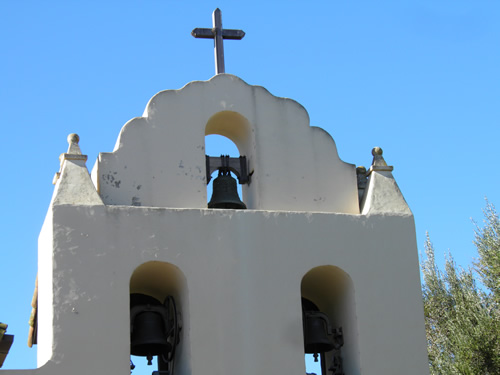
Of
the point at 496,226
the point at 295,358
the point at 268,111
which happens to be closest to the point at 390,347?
the point at 295,358

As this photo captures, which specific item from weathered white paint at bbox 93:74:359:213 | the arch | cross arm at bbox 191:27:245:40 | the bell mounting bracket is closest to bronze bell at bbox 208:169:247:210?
the bell mounting bracket

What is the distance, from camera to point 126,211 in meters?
12.7

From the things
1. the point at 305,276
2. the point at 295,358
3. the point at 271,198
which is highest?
A: the point at 271,198

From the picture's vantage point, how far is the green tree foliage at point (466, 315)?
65.9 ft

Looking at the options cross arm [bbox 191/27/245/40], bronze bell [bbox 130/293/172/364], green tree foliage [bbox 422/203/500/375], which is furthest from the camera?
green tree foliage [bbox 422/203/500/375]

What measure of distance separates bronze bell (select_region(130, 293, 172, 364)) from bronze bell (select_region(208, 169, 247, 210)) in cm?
146

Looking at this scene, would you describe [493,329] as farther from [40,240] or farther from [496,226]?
[40,240]

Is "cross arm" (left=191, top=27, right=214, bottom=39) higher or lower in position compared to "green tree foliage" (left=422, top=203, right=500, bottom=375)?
higher

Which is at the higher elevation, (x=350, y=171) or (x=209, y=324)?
(x=350, y=171)

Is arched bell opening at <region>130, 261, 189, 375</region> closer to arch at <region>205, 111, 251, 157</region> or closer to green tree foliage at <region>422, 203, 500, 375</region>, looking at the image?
arch at <region>205, 111, 251, 157</region>

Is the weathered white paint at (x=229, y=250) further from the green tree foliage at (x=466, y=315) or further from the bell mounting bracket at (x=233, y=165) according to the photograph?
the green tree foliage at (x=466, y=315)

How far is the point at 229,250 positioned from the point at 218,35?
3.09 m

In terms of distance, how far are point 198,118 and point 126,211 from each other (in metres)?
1.63

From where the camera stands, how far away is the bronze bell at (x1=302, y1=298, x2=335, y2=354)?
1327 centimetres
